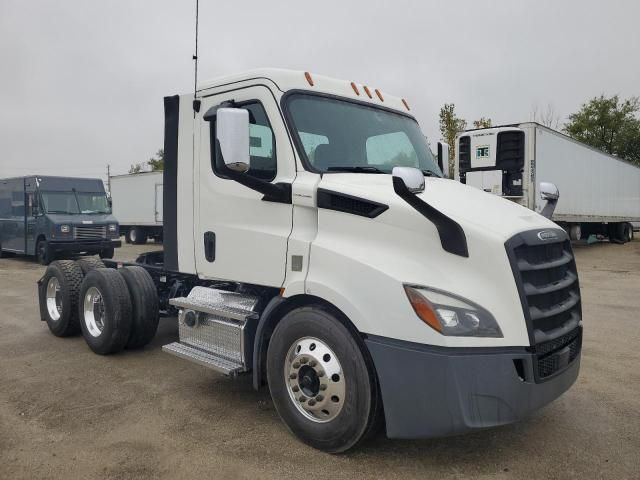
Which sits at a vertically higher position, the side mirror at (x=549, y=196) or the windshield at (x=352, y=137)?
the windshield at (x=352, y=137)

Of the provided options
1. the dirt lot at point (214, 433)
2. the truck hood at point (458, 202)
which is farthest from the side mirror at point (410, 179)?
the dirt lot at point (214, 433)

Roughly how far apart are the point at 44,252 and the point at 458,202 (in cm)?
1650

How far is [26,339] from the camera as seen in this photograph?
21.7 ft

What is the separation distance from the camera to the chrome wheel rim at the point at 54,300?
664 centimetres

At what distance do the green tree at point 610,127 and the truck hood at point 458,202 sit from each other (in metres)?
44.3

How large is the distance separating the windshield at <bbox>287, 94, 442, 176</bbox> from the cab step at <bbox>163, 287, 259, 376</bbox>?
4.25ft

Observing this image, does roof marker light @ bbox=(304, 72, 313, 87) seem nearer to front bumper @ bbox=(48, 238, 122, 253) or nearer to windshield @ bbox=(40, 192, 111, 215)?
front bumper @ bbox=(48, 238, 122, 253)

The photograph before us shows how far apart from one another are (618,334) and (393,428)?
5355 millimetres

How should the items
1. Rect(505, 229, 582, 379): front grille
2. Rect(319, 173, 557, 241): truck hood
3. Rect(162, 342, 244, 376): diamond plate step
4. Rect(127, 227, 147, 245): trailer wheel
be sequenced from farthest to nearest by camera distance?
Rect(127, 227, 147, 245): trailer wheel → Rect(162, 342, 244, 376): diamond plate step → Rect(319, 173, 557, 241): truck hood → Rect(505, 229, 582, 379): front grille

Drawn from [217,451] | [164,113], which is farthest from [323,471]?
[164,113]

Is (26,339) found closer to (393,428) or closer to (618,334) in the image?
(393,428)

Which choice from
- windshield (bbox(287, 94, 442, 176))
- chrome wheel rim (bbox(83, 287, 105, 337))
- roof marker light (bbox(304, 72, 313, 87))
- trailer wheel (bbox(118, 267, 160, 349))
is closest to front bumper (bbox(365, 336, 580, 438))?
windshield (bbox(287, 94, 442, 176))

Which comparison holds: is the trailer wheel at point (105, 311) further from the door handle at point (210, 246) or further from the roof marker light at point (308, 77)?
the roof marker light at point (308, 77)

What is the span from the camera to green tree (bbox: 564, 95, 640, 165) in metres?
41.8
